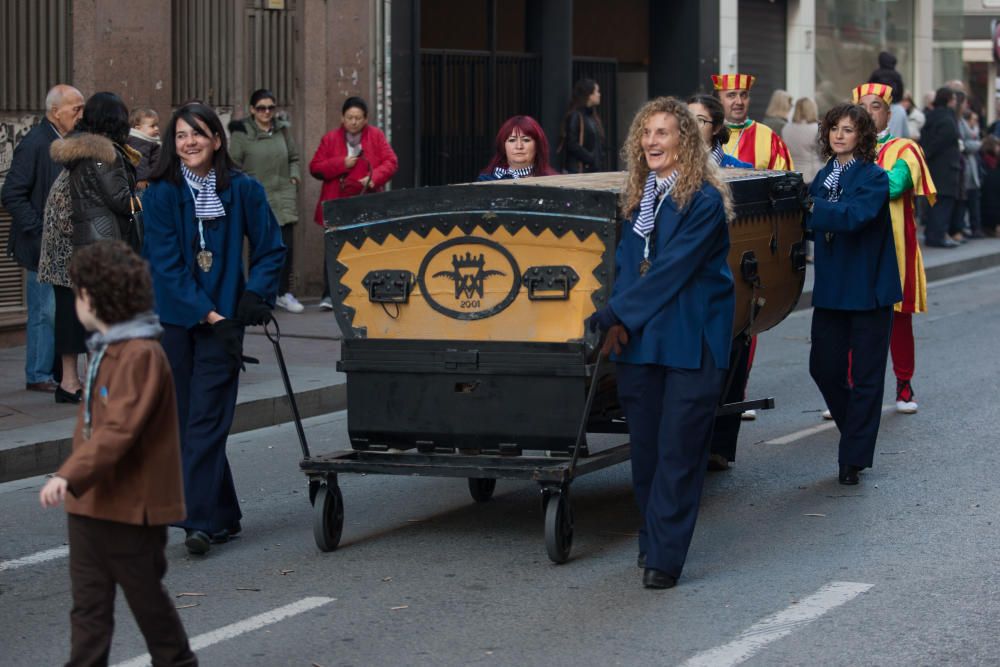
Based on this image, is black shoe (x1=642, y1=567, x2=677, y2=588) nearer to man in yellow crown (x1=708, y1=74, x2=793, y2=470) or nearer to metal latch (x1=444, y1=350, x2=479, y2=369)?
metal latch (x1=444, y1=350, x2=479, y2=369)

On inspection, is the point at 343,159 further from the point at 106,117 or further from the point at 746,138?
the point at 746,138

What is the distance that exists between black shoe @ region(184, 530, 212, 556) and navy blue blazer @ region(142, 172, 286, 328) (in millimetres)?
844

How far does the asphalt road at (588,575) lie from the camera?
5.71 m

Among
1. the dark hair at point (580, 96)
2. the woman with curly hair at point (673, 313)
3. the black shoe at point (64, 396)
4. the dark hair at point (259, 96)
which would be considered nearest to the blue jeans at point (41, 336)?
the black shoe at point (64, 396)

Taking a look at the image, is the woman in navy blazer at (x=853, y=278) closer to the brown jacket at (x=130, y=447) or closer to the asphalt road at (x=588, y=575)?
the asphalt road at (x=588, y=575)

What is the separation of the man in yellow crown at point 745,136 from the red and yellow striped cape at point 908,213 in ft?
2.51

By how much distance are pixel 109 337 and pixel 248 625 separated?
1710 millimetres

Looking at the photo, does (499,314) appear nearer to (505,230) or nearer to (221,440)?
(505,230)

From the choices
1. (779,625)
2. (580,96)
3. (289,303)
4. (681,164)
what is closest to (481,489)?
(681,164)

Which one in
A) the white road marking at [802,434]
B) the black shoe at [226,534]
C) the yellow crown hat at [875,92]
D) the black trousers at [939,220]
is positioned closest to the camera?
the black shoe at [226,534]

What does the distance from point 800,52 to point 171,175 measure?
19133 millimetres

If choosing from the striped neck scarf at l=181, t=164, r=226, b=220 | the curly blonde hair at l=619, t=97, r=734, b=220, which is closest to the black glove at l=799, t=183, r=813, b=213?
the curly blonde hair at l=619, t=97, r=734, b=220

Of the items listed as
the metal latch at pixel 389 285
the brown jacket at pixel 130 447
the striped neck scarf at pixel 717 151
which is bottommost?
the brown jacket at pixel 130 447

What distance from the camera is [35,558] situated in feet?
23.5
